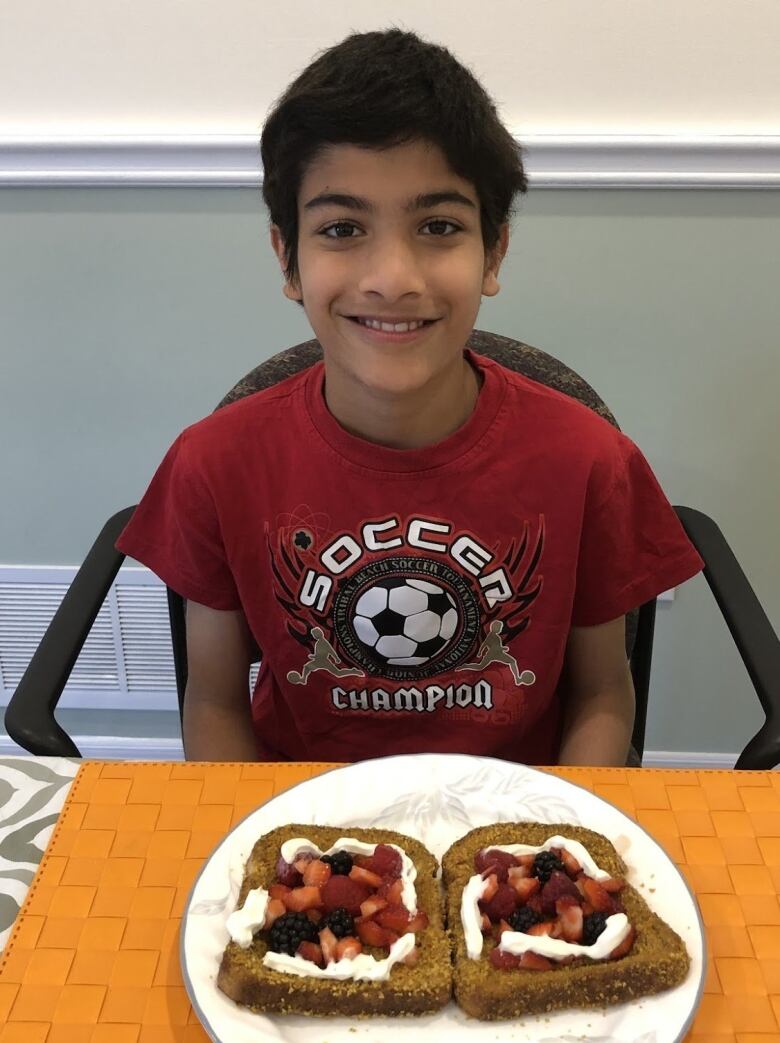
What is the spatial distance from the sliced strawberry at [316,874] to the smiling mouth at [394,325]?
513mm

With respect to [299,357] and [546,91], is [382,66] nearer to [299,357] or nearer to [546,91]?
[299,357]

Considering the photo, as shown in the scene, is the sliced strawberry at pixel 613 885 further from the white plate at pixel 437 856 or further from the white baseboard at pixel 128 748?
the white baseboard at pixel 128 748

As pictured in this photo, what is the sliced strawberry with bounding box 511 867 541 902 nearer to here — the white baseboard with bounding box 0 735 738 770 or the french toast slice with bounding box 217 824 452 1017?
the french toast slice with bounding box 217 824 452 1017

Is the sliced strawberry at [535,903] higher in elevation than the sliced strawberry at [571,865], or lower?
lower

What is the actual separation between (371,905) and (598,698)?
531 millimetres

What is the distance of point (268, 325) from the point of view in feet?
5.32

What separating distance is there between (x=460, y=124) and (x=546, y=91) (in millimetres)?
660

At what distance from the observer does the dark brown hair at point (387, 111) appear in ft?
2.80

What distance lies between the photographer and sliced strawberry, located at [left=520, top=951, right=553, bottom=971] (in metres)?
0.67

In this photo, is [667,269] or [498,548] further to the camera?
[667,269]

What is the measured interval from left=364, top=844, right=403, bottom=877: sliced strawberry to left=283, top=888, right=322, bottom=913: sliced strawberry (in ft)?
0.18

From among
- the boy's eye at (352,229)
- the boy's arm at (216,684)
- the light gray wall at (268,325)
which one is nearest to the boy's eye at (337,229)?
the boy's eye at (352,229)

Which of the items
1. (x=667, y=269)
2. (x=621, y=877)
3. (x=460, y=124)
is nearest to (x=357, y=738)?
(x=621, y=877)

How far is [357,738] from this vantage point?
1135mm
